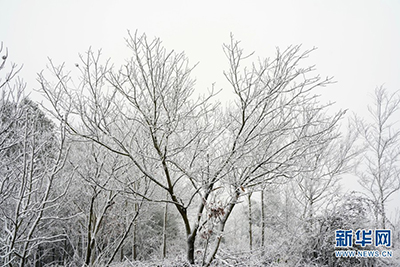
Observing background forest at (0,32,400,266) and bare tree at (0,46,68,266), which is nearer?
bare tree at (0,46,68,266)

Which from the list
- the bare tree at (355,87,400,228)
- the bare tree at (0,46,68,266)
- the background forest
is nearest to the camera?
the bare tree at (0,46,68,266)

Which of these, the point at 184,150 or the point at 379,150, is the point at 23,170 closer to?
the point at 184,150

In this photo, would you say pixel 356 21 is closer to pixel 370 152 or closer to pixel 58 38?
pixel 370 152

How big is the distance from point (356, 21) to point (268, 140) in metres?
45.9

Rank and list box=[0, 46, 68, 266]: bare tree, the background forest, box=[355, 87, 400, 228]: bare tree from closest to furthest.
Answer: box=[0, 46, 68, 266]: bare tree
the background forest
box=[355, 87, 400, 228]: bare tree

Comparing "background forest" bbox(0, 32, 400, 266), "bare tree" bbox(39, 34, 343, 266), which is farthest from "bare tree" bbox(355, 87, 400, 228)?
"bare tree" bbox(39, 34, 343, 266)

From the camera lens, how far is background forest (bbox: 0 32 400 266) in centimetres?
251

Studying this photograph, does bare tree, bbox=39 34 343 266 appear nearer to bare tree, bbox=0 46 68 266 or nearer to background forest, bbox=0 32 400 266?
background forest, bbox=0 32 400 266

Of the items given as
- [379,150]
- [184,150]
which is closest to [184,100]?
[184,150]

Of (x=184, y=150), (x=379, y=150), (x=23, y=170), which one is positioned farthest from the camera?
(x=379, y=150)

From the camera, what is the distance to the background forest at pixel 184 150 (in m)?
2.51

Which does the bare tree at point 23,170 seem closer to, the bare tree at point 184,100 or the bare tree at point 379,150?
the bare tree at point 184,100

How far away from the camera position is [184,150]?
10.3 ft

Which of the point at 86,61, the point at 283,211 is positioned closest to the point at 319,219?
the point at 283,211
